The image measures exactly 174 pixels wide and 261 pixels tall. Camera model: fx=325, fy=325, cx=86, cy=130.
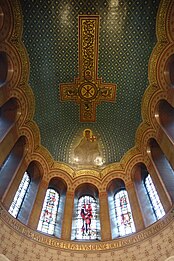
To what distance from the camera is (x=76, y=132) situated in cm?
1655

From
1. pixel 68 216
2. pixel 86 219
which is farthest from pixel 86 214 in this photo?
pixel 68 216

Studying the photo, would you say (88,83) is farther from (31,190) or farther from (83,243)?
(83,243)

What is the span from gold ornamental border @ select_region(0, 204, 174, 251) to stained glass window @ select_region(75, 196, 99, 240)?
0.94 meters

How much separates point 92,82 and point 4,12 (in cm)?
498

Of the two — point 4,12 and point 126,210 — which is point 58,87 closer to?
point 4,12

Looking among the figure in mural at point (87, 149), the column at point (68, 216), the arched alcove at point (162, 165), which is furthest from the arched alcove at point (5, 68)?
the arched alcove at point (162, 165)

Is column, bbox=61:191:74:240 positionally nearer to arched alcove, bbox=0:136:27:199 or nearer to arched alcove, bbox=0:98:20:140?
arched alcove, bbox=0:136:27:199

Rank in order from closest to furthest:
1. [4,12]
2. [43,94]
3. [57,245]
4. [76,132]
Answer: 1. [57,245]
2. [4,12]
3. [43,94]
4. [76,132]

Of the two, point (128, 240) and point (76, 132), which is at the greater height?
point (76, 132)

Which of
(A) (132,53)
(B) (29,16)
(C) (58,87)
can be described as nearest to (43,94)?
(C) (58,87)

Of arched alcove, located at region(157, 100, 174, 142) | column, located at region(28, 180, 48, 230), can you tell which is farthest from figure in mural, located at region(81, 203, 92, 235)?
arched alcove, located at region(157, 100, 174, 142)

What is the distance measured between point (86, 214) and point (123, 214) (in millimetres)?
1569

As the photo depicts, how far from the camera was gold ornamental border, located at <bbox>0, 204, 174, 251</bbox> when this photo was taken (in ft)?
36.8

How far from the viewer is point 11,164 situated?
13.6 meters
